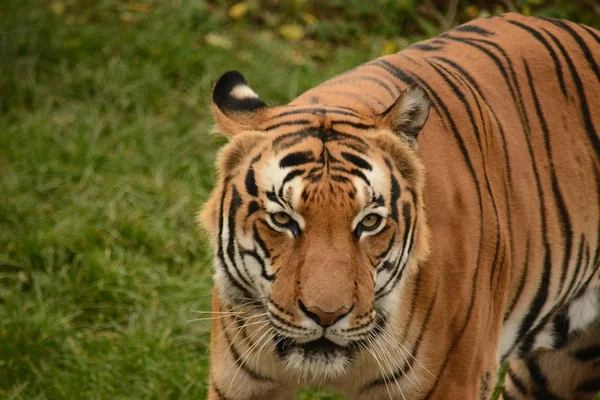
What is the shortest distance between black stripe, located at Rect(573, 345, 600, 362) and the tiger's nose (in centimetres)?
150

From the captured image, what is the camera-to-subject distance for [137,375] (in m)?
3.94

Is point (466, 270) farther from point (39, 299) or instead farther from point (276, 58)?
point (276, 58)

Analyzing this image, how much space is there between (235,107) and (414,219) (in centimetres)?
59

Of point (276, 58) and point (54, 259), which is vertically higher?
point (276, 58)

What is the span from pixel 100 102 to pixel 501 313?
3588 millimetres

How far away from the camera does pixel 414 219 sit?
2.56 meters

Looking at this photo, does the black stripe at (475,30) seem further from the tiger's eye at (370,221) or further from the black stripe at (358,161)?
the tiger's eye at (370,221)

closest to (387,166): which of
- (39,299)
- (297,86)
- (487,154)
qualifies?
(487,154)

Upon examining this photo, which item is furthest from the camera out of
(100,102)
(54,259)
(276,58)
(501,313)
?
(276,58)

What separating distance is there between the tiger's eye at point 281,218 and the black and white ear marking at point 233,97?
1.36 feet

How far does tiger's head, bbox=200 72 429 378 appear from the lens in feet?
7.72

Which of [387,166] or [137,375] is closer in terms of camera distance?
[387,166]

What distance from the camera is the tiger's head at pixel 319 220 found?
7.72 feet

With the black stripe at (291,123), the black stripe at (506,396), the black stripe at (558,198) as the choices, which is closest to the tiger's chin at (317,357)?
the black stripe at (291,123)
